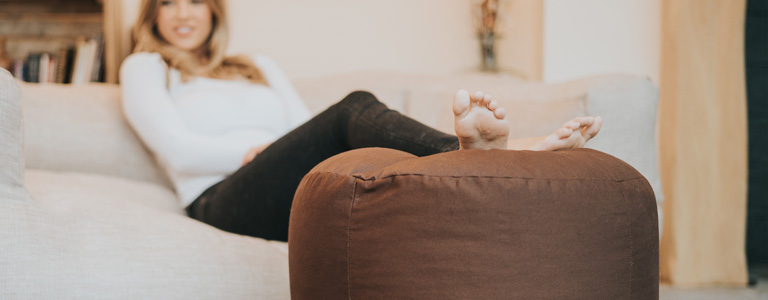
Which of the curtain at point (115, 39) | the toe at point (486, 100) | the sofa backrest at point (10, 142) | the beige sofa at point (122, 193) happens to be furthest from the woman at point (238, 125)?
the curtain at point (115, 39)

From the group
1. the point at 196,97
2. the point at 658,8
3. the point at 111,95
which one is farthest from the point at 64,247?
the point at 658,8

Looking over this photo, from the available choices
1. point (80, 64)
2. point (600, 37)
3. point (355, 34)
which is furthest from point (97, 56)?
point (600, 37)

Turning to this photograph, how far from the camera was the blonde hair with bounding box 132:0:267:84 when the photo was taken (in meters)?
1.85

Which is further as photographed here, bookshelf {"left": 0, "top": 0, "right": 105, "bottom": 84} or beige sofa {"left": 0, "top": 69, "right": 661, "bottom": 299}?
bookshelf {"left": 0, "top": 0, "right": 105, "bottom": 84}

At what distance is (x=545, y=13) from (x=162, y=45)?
4.19 ft

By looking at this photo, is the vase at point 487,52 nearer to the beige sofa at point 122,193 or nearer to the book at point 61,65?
the beige sofa at point 122,193

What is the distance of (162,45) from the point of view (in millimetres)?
1913

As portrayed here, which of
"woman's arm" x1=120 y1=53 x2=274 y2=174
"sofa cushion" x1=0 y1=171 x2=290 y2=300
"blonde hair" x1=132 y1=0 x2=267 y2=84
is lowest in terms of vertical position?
"sofa cushion" x1=0 y1=171 x2=290 y2=300

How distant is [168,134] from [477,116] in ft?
3.12

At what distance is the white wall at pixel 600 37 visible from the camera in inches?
84.1

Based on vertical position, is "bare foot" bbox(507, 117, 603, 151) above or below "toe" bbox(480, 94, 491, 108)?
below

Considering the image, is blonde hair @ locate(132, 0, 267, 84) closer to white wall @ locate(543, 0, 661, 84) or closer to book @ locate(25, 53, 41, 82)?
book @ locate(25, 53, 41, 82)

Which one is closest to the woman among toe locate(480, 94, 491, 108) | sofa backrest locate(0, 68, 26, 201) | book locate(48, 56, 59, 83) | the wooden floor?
toe locate(480, 94, 491, 108)

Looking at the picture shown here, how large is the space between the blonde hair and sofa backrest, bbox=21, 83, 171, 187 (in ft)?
0.68
